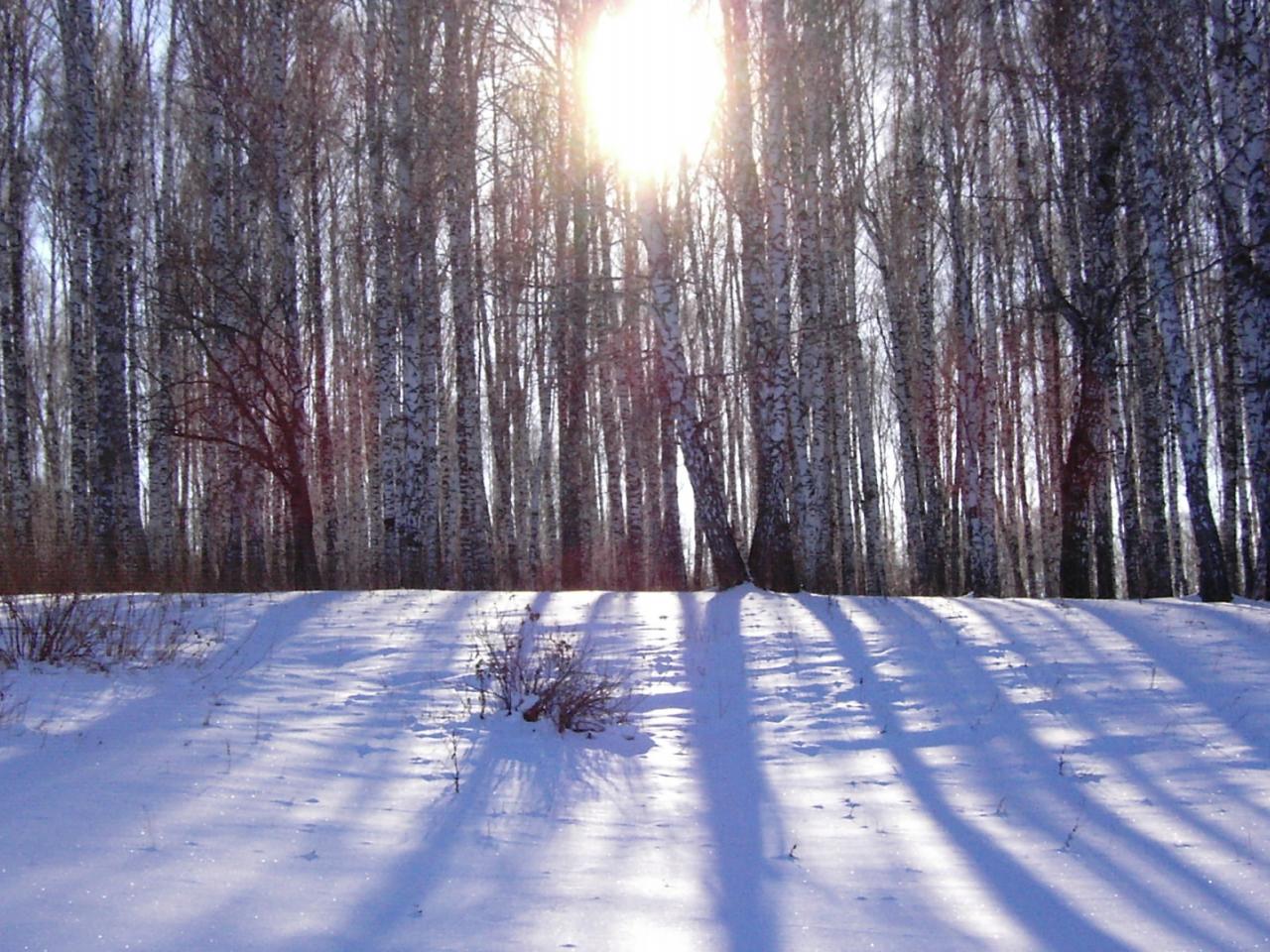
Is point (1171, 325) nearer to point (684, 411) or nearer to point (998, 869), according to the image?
point (684, 411)

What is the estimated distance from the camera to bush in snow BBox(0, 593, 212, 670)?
6.66 metres

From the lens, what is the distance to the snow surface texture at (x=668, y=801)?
11.0ft

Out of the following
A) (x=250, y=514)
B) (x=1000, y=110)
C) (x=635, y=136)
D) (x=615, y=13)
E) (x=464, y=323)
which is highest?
(x=1000, y=110)

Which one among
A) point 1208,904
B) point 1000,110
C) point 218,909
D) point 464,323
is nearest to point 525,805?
point 218,909

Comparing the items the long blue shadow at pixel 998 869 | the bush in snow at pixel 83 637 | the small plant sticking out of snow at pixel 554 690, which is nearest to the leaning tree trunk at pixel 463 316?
the bush in snow at pixel 83 637

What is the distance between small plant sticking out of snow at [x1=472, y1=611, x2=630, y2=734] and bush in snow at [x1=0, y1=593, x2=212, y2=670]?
7.44ft

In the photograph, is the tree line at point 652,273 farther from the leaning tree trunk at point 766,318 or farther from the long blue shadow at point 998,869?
the long blue shadow at point 998,869

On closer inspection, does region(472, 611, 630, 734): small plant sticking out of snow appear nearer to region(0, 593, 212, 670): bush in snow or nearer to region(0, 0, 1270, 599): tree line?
region(0, 593, 212, 670): bush in snow

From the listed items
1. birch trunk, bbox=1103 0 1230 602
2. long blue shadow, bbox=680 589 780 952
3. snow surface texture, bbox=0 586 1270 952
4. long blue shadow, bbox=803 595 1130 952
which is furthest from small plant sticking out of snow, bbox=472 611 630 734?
birch trunk, bbox=1103 0 1230 602

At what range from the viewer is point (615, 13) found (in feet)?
40.7

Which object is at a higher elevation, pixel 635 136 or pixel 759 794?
pixel 635 136

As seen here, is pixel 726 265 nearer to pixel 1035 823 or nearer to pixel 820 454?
pixel 820 454

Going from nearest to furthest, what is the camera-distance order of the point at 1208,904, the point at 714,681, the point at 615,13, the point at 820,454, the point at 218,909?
the point at 218,909 → the point at 1208,904 → the point at 714,681 → the point at 615,13 → the point at 820,454

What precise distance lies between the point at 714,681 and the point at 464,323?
34.2 feet
